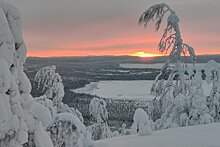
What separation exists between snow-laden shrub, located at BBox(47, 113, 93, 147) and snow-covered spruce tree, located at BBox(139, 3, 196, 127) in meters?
7.49

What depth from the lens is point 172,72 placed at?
12.9 meters

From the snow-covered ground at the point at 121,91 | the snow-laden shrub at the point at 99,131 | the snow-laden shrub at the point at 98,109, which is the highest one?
the snow-laden shrub at the point at 98,109

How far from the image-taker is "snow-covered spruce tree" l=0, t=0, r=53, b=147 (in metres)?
3.26

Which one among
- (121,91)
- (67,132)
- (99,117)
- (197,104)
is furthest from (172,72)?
(121,91)

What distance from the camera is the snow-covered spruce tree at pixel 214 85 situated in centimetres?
1282

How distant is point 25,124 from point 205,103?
34.2 ft

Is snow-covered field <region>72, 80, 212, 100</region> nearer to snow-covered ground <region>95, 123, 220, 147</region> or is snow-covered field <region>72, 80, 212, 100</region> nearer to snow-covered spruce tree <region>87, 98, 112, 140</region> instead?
snow-covered spruce tree <region>87, 98, 112, 140</region>

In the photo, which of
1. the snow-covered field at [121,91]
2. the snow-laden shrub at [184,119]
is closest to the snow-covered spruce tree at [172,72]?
the snow-laden shrub at [184,119]

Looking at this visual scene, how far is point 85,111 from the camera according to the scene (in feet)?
174

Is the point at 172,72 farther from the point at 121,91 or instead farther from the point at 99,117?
the point at 121,91

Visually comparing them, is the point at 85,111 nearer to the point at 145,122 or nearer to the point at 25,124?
the point at 145,122

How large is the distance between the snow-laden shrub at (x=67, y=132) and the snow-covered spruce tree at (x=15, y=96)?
1.11 m

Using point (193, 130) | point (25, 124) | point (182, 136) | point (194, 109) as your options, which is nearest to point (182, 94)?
point (194, 109)

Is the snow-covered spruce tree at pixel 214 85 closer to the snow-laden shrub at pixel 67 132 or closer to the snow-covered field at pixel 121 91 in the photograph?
the snow-laden shrub at pixel 67 132
